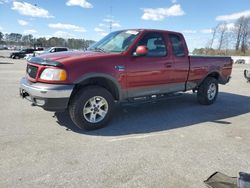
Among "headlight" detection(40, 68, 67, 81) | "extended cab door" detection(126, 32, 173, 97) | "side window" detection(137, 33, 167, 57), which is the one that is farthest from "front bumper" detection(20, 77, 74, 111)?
"side window" detection(137, 33, 167, 57)

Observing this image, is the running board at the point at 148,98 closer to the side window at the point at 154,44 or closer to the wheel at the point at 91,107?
the wheel at the point at 91,107

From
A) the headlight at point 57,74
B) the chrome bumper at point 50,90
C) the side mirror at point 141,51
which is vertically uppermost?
the side mirror at point 141,51

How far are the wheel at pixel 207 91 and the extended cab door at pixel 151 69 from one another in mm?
1731

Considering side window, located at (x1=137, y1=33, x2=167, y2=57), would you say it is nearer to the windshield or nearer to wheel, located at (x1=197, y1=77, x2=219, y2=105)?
the windshield

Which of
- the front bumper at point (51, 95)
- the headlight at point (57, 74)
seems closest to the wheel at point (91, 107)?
the front bumper at point (51, 95)

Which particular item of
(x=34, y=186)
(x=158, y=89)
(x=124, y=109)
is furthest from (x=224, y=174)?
(x=124, y=109)

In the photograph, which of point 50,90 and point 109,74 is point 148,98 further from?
point 50,90

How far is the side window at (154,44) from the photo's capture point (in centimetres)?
598

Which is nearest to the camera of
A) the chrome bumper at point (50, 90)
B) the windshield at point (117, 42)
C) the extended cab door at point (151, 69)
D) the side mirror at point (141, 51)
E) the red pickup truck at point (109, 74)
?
the chrome bumper at point (50, 90)

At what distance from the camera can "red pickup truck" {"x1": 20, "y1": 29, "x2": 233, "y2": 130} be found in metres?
4.74

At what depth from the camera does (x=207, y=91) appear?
25.5 feet

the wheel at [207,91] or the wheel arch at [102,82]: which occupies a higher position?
the wheel arch at [102,82]

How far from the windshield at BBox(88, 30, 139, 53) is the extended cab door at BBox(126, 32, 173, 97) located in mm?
233

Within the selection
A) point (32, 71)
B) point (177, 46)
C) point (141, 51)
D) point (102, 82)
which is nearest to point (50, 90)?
point (32, 71)
